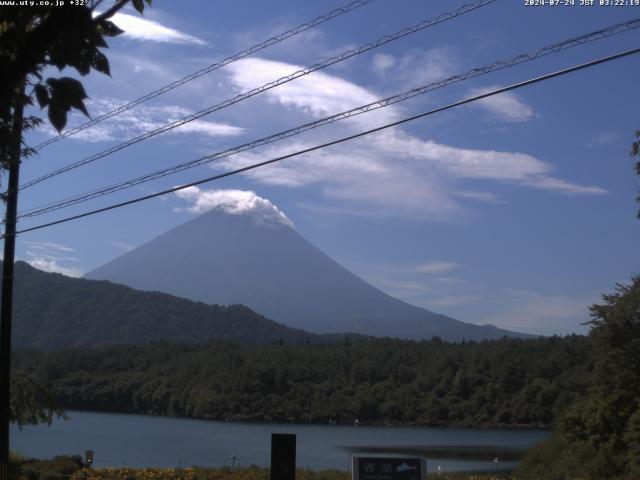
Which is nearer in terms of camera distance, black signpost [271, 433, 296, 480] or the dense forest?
black signpost [271, 433, 296, 480]

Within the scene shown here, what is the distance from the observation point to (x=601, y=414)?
2683 cm

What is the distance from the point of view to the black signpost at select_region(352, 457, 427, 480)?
1030cm

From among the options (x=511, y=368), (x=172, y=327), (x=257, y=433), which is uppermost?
(x=172, y=327)

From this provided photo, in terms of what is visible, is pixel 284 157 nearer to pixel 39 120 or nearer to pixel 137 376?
pixel 39 120

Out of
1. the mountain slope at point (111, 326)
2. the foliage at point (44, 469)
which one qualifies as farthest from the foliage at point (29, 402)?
the mountain slope at point (111, 326)

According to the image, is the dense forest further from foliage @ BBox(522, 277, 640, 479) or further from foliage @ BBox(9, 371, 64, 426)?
foliage @ BBox(9, 371, 64, 426)

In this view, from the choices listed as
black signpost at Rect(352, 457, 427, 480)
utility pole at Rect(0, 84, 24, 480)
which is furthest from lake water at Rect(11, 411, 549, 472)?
black signpost at Rect(352, 457, 427, 480)

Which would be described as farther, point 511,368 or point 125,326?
point 125,326

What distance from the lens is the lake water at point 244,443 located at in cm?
4241

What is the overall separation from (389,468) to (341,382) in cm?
8313

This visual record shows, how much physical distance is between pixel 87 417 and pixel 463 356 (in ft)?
126

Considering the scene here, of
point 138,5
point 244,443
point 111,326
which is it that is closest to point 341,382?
point 244,443


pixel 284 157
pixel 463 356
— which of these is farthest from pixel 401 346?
pixel 284 157

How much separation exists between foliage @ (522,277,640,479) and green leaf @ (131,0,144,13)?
937 inches
